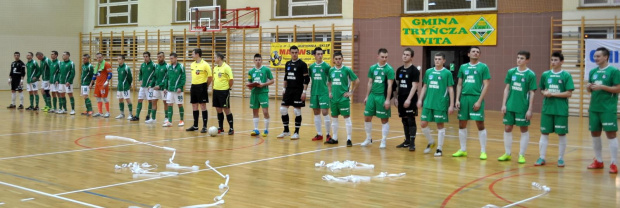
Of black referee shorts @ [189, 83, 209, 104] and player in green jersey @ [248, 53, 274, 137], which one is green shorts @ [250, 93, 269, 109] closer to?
player in green jersey @ [248, 53, 274, 137]

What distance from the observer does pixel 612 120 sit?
7934 millimetres

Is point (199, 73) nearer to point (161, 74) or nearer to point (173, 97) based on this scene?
point (173, 97)

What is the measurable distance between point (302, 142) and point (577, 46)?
37.4 ft

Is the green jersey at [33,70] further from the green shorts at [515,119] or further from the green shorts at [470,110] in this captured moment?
the green shorts at [515,119]

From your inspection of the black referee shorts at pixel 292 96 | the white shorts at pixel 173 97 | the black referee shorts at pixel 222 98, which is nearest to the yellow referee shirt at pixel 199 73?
the black referee shorts at pixel 222 98

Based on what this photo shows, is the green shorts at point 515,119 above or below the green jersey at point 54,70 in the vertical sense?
below

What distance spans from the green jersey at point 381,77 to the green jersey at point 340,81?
0.50 m

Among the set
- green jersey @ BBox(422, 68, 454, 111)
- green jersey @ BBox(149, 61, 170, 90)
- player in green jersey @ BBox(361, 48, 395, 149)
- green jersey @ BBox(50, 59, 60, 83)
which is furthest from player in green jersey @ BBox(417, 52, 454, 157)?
green jersey @ BBox(50, 59, 60, 83)

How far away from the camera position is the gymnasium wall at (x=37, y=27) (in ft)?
94.9

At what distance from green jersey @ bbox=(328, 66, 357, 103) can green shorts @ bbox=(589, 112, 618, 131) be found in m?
4.05

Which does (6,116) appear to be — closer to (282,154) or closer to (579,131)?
(282,154)

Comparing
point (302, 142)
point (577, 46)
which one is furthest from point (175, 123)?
point (577, 46)

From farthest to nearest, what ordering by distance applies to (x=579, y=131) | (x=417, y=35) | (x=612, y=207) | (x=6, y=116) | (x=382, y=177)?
(x=417, y=35)
(x=6, y=116)
(x=579, y=131)
(x=382, y=177)
(x=612, y=207)

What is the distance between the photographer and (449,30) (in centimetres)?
2069
